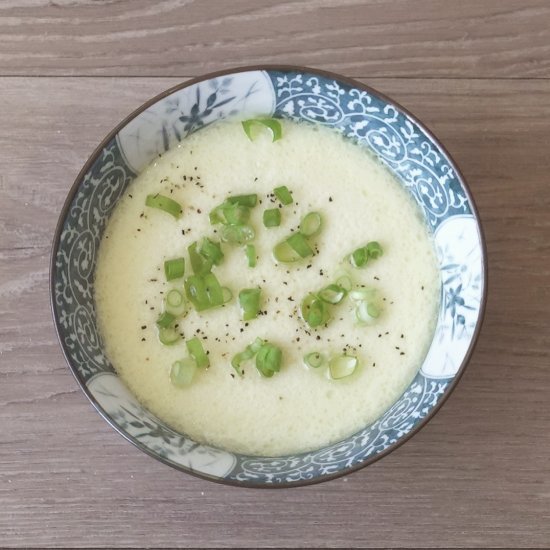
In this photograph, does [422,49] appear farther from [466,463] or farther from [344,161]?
[466,463]

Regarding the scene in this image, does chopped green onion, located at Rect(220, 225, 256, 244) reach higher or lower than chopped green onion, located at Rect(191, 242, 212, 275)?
higher

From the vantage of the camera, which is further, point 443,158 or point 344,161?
point 344,161

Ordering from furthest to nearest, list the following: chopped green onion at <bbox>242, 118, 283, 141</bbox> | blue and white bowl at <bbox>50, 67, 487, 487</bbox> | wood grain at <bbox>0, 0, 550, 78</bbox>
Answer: wood grain at <bbox>0, 0, 550, 78</bbox> → chopped green onion at <bbox>242, 118, 283, 141</bbox> → blue and white bowl at <bbox>50, 67, 487, 487</bbox>

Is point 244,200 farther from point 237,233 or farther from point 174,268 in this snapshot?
point 174,268

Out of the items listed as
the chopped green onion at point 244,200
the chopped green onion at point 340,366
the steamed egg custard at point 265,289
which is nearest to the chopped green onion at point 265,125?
the steamed egg custard at point 265,289

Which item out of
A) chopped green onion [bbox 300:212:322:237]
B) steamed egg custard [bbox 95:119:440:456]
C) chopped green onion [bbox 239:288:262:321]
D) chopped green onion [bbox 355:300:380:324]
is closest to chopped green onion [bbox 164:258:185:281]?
steamed egg custard [bbox 95:119:440:456]

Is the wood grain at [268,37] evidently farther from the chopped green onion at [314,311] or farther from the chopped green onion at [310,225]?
the chopped green onion at [314,311]

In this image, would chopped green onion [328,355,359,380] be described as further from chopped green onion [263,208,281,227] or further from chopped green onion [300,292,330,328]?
chopped green onion [263,208,281,227]

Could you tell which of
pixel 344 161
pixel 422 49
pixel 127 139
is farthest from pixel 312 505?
pixel 422 49
